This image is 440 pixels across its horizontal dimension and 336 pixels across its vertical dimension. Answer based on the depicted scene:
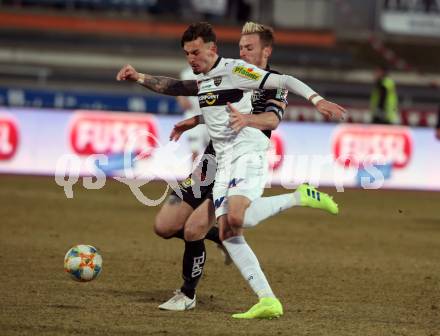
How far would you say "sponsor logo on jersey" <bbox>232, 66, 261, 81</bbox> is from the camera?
24.5 feet

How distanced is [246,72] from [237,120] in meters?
0.48

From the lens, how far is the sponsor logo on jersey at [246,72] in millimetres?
7477

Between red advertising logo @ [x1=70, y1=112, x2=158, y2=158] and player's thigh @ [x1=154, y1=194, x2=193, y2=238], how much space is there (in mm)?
11229

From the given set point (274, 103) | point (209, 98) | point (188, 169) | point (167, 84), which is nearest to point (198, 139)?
point (188, 169)

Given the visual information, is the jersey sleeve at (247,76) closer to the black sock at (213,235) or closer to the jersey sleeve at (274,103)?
the jersey sleeve at (274,103)

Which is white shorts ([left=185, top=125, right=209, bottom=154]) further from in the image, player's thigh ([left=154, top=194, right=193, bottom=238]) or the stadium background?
player's thigh ([left=154, top=194, right=193, bottom=238])

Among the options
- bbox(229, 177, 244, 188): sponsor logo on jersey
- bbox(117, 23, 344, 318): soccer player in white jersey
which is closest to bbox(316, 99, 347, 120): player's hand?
bbox(117, 23, 344, 318): soccer player in white jersey

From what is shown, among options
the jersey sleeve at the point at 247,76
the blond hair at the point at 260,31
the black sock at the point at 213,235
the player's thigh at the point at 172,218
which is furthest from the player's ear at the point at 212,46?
the black sock at the point at 213,235

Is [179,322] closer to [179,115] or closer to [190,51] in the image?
[190,51]

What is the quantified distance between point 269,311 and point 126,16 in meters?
24.1

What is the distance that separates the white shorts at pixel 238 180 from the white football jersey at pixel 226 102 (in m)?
0.09

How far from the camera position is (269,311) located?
7309 mm

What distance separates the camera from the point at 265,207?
7.55m

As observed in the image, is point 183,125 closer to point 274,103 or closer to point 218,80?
point 218,80
